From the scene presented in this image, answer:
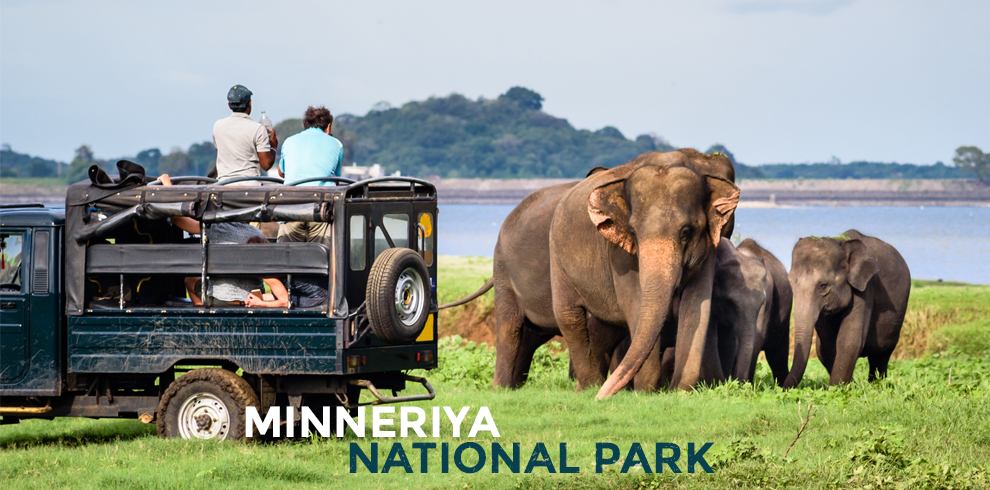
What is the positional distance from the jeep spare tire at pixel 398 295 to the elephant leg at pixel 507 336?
15.9ft

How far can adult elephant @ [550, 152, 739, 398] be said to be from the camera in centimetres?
1162

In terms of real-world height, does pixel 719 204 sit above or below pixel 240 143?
below

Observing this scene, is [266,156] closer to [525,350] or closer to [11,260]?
[11,260]

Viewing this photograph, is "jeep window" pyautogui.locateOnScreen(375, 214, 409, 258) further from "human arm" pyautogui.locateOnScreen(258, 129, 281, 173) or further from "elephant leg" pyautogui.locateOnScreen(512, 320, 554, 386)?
"elephant leg" pyautogui.locateOnScreen(512, 320, 554, 386)

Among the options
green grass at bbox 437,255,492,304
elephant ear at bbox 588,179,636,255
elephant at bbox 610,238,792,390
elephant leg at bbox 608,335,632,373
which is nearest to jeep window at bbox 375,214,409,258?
elephant ear at bbox 588,179,636,255

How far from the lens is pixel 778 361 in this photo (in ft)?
57.7

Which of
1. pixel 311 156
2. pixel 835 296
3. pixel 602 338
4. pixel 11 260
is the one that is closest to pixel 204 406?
pixel 11 260

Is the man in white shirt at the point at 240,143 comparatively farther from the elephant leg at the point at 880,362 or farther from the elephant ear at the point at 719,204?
the elephant leg at the point at 880,362

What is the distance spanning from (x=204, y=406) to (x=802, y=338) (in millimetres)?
8126

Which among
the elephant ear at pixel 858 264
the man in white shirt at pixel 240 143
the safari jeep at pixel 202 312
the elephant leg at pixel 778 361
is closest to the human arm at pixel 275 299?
the safari jeep at pixel 202 312

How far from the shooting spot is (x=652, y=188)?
466 inches

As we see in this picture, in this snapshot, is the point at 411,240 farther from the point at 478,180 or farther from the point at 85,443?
the point at 478,180

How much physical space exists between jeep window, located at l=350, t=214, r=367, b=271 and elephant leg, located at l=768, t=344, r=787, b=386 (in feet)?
28.2

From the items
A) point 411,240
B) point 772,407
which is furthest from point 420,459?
point 772,407
